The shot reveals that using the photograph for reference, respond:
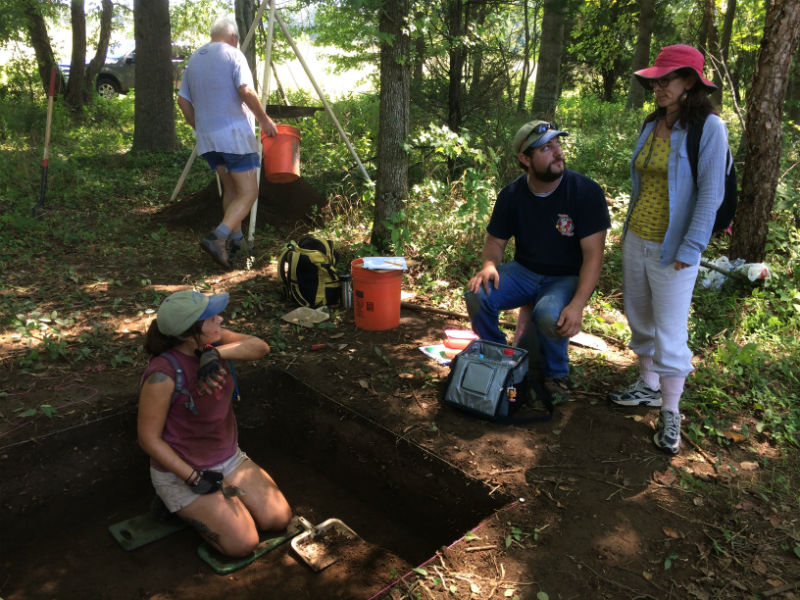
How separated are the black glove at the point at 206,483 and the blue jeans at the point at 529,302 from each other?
6.06 ft

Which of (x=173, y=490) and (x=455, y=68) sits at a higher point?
(x=455, y=68)

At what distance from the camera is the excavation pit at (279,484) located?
2885 mm

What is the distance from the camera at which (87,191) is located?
27.2 feet

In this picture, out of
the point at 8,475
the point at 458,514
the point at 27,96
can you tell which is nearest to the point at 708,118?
the point at 458,514

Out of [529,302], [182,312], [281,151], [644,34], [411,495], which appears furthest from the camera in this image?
[644,34]

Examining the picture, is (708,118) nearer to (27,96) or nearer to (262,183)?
(262,183)

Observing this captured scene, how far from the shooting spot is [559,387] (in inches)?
150

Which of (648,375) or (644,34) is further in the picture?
(644,34)

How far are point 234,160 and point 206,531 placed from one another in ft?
12.2

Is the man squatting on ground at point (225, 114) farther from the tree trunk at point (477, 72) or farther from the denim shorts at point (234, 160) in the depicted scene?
the tree trunk at point (477, 72)

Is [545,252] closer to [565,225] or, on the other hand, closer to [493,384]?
[565,225]

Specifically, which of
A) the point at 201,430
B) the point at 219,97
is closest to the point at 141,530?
the point at 201,430

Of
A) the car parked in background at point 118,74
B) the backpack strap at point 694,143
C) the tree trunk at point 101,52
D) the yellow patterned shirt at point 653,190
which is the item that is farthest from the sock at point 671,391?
the car parked in background at point 118,74

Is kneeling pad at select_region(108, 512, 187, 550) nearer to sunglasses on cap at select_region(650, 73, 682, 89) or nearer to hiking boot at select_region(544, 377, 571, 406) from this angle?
hiking boot at select_region(544, 377, 571, 406)
